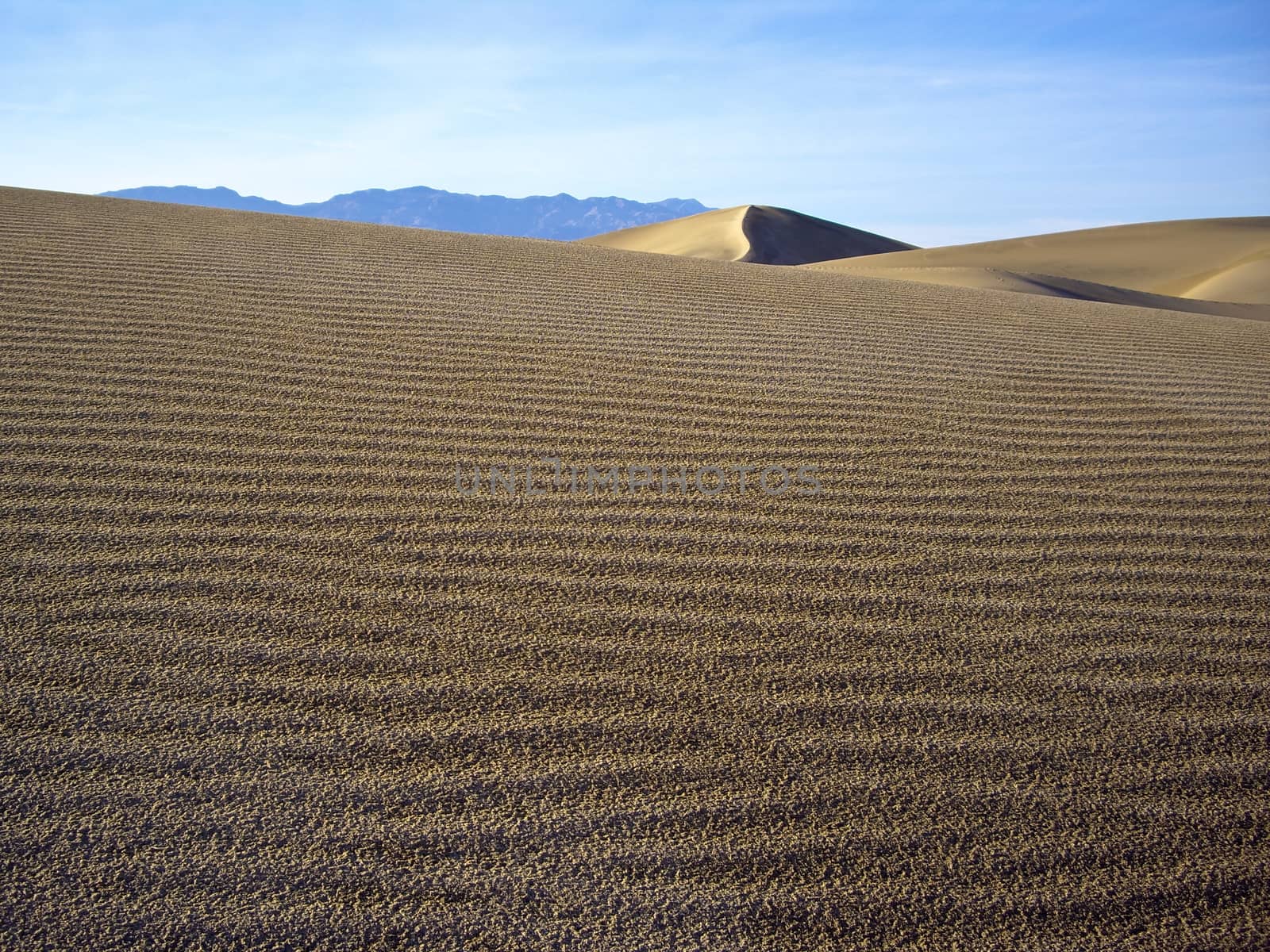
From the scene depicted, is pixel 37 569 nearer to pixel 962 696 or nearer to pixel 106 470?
pixel 106 470

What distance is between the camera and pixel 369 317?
5047 mm

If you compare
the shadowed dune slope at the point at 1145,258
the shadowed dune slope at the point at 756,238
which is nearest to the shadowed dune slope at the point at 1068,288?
the shadowed dune slope at the point at 1145,258

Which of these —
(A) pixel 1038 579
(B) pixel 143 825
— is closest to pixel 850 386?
(A) pixel 1038 579

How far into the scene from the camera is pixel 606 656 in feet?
→ 7.52

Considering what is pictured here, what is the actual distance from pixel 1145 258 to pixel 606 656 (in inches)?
1392

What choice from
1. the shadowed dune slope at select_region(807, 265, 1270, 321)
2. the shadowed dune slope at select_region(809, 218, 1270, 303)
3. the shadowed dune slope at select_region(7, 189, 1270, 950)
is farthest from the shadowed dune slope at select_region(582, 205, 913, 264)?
the shadowed dune slope at select_region(7, 189, 1270, 950)

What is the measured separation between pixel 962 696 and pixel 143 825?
5.90 feet

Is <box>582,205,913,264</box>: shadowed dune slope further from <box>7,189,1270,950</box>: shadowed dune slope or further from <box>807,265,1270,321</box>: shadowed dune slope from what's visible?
<box>7,189,1270,950</box>: shadowed dune slope

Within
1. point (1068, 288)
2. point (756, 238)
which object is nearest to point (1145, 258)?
point (756, 238)

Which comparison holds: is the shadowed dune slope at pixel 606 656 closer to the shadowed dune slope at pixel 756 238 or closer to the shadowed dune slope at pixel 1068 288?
the shadowed dune slope at pixel 1068 288

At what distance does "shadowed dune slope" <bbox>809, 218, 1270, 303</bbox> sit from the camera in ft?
84.0

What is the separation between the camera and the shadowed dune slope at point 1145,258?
25.6 m

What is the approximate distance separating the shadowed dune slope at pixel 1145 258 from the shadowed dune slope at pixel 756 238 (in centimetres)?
501

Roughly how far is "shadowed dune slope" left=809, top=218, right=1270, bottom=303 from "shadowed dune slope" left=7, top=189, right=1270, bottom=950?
2149 cm
